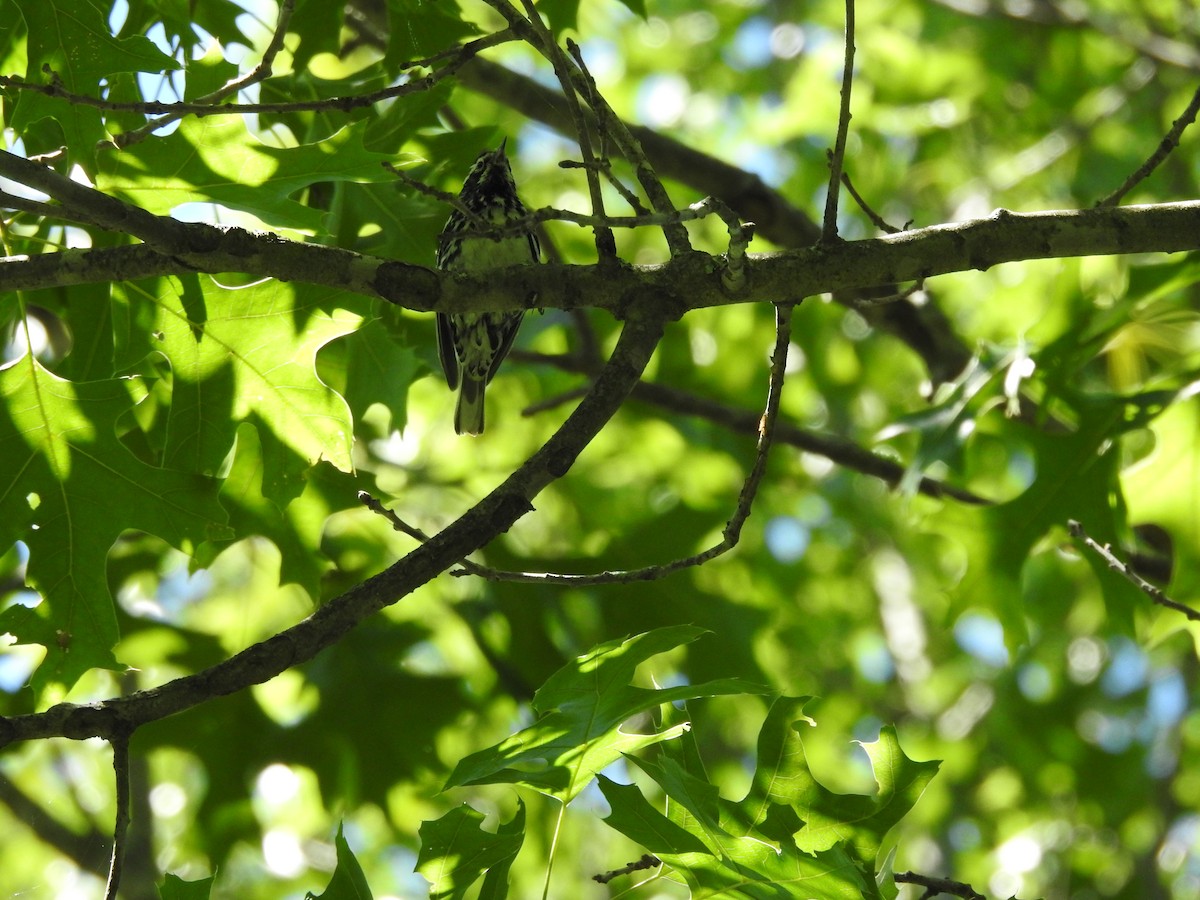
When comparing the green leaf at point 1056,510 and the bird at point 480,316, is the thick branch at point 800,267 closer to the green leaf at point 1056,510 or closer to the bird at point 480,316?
the green leaf at point 1056,510

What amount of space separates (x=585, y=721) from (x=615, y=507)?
3.30 metres

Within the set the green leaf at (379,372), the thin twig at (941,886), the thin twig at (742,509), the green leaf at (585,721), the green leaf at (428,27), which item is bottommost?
the thin twig at (941,886)

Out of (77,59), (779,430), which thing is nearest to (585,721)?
(77,59)

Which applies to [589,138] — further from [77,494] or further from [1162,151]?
Answer: [77,494]

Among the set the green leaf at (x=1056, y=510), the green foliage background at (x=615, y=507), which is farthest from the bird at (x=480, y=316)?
the green leaf at (x=1056, y=510)

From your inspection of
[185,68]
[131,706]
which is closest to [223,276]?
[185,68]

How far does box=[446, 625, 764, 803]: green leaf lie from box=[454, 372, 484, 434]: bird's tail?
10.0 feet

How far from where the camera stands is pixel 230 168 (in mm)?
2551

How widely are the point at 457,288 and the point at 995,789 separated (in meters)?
6.65

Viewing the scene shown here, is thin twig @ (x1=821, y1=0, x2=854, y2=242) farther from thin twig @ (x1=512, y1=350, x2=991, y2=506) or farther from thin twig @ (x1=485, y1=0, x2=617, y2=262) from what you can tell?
thin twig @ (x1=512, y1=350, x2=991, y2=506)

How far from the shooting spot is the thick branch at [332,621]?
1.92 metres

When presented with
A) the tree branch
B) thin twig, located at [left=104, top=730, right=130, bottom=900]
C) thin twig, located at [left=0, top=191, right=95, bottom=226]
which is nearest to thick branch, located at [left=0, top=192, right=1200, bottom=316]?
the tree branch

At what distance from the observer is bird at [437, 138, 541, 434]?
4.66 metres

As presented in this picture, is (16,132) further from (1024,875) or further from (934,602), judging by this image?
(934,602)
